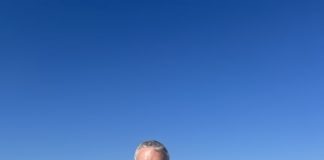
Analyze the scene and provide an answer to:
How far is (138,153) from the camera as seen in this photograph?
35.3 m

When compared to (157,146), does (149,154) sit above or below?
below

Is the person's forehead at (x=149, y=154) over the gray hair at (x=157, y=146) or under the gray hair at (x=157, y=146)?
under

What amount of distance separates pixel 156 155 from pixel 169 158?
0.30 m

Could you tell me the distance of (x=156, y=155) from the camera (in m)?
35.1

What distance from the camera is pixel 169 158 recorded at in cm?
3528

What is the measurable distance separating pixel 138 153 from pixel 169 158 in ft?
1.55

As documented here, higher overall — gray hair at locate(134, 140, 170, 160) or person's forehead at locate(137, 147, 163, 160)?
gray hair at locate(134, 140, 170, 160)

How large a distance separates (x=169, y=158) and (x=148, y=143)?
0.39m

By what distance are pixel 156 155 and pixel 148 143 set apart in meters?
0.28

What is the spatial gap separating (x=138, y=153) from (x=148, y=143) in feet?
0.73
